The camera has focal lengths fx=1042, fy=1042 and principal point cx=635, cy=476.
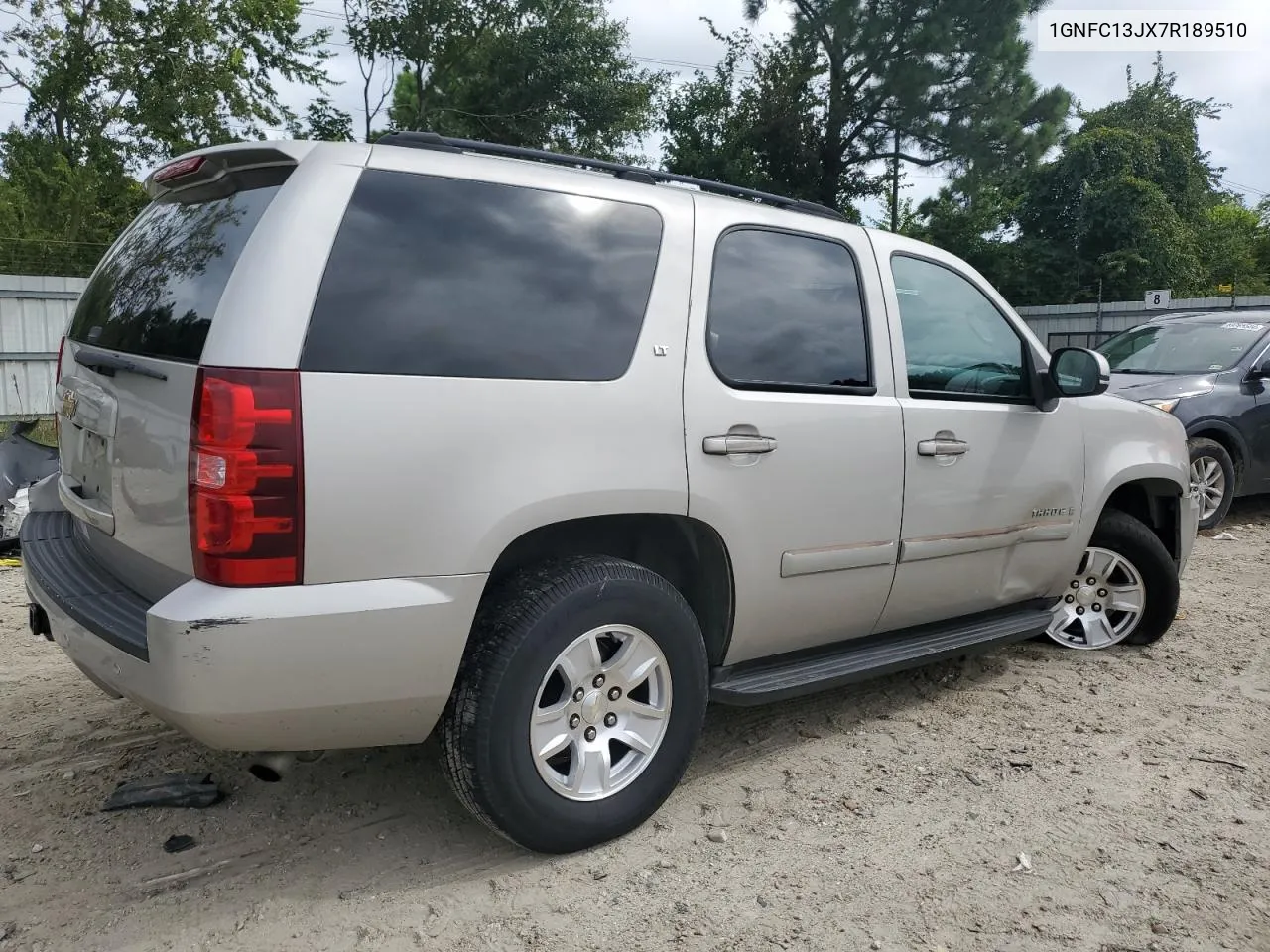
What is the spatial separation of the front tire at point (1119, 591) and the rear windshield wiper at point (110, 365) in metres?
3.86

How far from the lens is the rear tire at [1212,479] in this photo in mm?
8031

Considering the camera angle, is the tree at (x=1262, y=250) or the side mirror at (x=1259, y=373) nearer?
the side mirror at (x=1259, y=373)

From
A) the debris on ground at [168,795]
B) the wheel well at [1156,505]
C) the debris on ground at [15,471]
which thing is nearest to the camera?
the debris on ground at [168,795]

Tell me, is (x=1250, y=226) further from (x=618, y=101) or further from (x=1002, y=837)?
(x=1002, y=837)

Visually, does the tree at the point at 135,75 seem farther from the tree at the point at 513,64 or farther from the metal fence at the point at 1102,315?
the metal fence at the point at 1102,315

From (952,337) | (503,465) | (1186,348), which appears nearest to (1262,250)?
(1186,348)

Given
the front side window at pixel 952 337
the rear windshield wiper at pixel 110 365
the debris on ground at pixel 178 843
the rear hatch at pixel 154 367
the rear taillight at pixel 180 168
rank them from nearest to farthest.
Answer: the rear hatch at pixel 154 367, the rear windshield wiper at pixel 110 365, the rear taillight at pixel 180 168, the debris on ground at pixel 178 843, the front side window at pixel 952 337

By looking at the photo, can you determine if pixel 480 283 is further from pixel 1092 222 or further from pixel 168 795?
pixel 1092 222

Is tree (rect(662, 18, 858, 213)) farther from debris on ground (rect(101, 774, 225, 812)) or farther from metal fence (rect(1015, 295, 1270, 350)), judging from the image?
debris on ground (rect(101, 774, 225, 812))

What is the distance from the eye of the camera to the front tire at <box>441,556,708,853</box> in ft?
8.86

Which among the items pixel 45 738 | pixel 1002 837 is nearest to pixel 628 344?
pixel 1002 837

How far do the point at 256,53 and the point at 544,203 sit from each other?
25568mm

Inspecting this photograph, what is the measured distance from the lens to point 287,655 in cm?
241

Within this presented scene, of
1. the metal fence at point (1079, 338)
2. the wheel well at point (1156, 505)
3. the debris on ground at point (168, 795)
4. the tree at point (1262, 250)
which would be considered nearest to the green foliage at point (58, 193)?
the metal fence at point (1079, 338)
